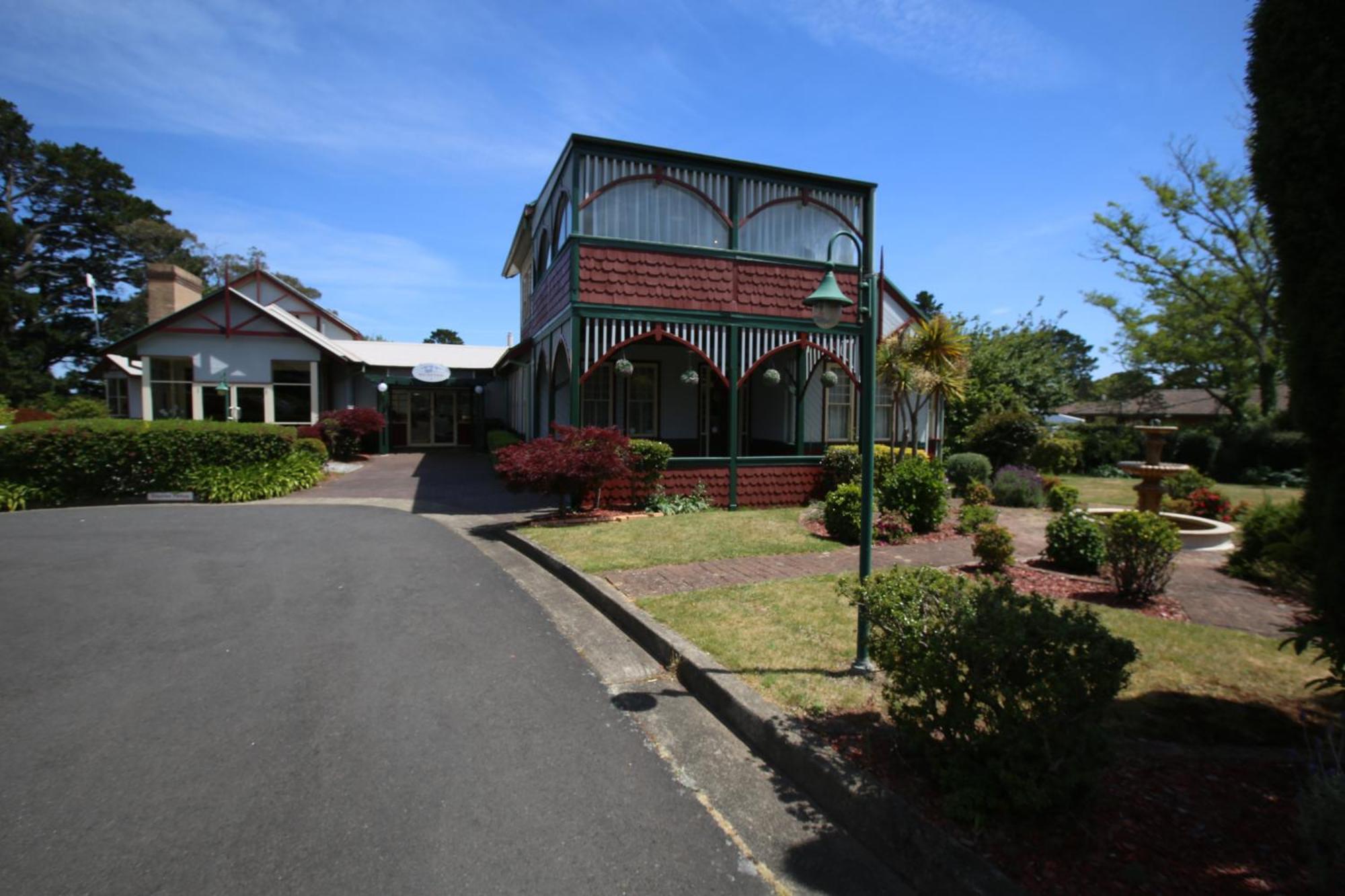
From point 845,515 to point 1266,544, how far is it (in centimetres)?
484

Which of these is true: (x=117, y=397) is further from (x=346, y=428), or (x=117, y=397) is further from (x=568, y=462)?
(x=568, y=462)

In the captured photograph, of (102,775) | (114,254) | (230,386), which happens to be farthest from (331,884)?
(114,254)

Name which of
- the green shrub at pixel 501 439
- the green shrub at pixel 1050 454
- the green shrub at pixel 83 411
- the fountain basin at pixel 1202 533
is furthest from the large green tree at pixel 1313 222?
the green shrub at pixel 83 411

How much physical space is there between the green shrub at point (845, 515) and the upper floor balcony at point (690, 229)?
196 inches

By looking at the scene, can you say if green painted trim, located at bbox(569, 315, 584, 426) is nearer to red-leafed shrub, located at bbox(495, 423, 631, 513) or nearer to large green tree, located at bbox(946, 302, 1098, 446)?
red-leafed shrub, located at bbox(495, 423, 631, 513)

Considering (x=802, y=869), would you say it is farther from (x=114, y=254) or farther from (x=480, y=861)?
(x=114, y=254)

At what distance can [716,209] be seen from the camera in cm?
1376

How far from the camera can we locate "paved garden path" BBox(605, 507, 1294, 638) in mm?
6684

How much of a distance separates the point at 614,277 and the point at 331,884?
1127cm

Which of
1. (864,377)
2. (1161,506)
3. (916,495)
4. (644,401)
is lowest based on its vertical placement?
(1161,506)

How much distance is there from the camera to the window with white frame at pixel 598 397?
16266 mm

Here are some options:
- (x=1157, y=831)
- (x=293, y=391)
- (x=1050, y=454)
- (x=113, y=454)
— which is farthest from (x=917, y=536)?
(x=293, y=391)

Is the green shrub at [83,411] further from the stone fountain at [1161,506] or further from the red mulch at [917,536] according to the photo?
the stone fountain at [1161,506]

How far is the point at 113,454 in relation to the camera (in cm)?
1415
